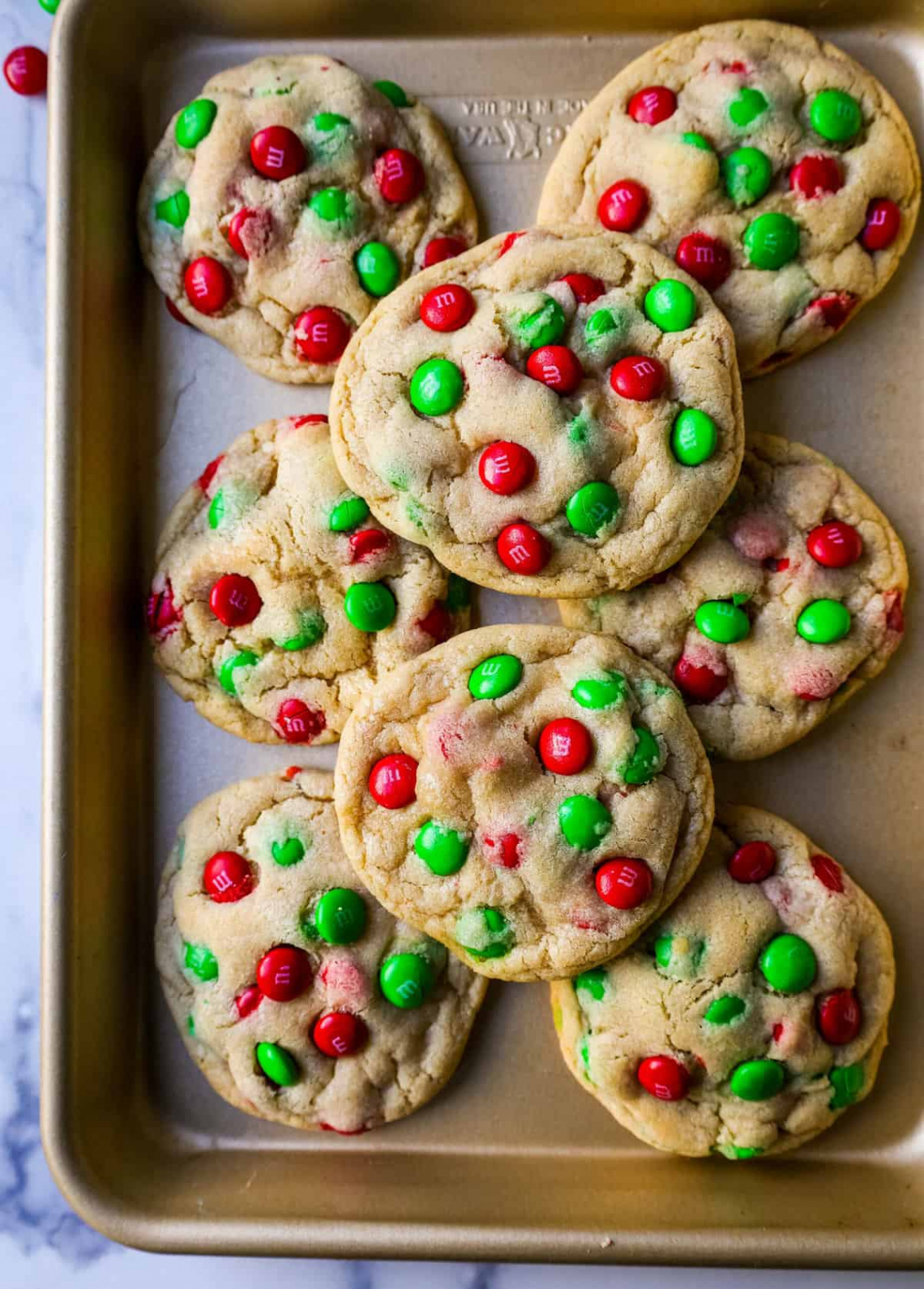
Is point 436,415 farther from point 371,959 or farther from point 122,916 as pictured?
point 122,916

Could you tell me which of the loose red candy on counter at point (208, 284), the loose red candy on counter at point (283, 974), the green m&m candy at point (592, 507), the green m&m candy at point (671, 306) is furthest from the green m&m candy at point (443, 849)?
the loose red candy on counter at point (208, 284)

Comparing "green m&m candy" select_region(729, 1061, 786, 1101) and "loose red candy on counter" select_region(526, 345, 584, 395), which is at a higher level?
"loose red candy on counter" select_region(526, 345, 584, 395)

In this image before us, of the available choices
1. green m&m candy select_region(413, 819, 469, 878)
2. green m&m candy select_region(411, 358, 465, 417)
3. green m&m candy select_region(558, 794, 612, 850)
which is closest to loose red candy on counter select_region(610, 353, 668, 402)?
green m&m candy select_region(411, 358, 465, 417)

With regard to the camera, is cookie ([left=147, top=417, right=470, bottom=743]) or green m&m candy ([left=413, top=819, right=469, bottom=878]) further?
cookie ([left=147, top=417, right=470, bottom=743])

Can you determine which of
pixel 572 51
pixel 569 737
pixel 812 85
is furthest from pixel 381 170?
pixel 569 737

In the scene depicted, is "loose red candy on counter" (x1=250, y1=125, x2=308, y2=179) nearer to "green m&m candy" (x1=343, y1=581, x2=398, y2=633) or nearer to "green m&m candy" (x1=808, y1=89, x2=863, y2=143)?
"green m&m candy" (x1=343, y1=581, x2=398, y2=633)

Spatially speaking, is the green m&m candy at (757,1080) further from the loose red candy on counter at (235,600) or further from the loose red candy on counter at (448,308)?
the loose red candy on counter at (448,308)
